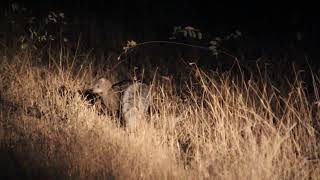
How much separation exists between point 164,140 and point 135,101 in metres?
0.91

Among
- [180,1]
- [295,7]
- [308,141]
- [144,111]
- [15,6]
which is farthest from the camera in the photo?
[180,1]

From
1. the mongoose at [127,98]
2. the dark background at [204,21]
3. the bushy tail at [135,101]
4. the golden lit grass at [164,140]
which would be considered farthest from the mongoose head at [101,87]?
the dark background at [204,21]

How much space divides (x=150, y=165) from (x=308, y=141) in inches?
56.2

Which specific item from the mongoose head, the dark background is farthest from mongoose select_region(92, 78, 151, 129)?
the dark background

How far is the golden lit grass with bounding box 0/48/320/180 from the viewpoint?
5410mm

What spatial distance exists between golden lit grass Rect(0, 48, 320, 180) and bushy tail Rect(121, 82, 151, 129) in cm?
12

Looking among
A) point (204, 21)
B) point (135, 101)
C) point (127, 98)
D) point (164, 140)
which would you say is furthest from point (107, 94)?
point (204, 21)

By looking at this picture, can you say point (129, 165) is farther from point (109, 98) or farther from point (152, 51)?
point (152, 51)

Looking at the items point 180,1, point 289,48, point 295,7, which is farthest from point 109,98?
point 180,1

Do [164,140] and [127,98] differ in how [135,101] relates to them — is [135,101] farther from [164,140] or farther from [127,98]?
[164,140]

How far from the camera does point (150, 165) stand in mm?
5523

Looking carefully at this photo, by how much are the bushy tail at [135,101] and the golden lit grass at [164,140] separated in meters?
0.12

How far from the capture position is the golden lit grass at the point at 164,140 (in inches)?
213

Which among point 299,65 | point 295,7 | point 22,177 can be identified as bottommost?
point 22,177
